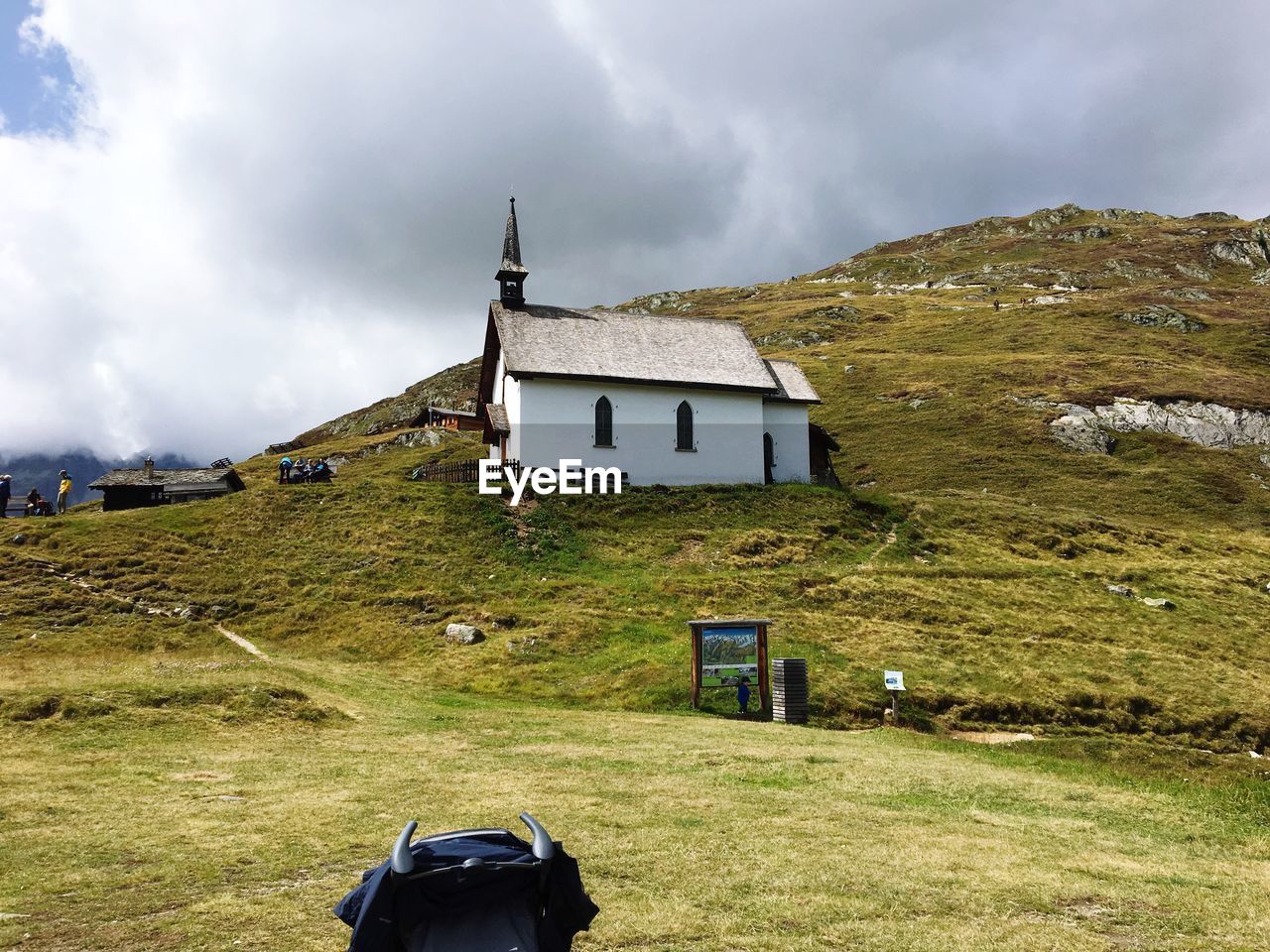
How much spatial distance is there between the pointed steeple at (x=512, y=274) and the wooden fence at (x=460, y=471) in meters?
10.7

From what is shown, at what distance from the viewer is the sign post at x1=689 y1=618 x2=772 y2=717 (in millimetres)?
24781

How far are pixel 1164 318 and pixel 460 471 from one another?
91196 mm

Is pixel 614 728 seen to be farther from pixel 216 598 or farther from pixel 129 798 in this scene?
pixel 216 598

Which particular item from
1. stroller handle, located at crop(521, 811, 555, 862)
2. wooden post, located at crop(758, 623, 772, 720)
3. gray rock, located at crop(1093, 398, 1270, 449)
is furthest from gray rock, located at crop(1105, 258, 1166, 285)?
stroller handle, located at crop(521, 811, 555, 862)

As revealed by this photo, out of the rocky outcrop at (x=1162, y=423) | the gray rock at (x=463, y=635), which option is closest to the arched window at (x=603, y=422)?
the gray rock at (x=463, y=635)

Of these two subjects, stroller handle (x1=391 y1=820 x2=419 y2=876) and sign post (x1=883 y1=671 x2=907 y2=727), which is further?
sign post (x1=883 y1=671 x2=907 y2=727)

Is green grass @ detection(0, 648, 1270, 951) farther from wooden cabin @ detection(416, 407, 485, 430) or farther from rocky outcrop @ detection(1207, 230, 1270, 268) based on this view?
rocky outcrop @ detection(1207, 230, 1270, 268)

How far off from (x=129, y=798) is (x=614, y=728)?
33.9ft

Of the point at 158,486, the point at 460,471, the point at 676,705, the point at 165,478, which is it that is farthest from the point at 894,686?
the point at 165,478

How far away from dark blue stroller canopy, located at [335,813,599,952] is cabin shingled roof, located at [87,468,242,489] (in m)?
48.0

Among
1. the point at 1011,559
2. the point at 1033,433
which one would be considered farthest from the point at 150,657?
the point at 1033,433

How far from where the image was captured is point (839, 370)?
96188 mm

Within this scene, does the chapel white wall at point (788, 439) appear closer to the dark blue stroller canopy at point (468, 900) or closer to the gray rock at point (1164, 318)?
the dark blue stroller canopy at point (468, 900)

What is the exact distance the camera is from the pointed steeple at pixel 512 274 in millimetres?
52312
